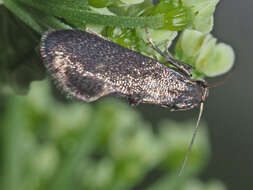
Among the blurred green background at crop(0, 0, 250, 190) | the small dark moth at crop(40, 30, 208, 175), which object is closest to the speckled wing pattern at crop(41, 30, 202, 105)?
the small dark moth at crop(40, 30, 208, 175)

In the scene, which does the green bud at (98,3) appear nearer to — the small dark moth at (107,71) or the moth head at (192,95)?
the small dark moth at (107,71)

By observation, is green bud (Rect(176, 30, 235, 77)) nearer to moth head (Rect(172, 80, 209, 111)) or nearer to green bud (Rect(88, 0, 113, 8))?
moth head (Rect(172, 80, 209, 111))

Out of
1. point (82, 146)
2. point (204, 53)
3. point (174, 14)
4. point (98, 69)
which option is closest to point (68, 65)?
point (98, 69)

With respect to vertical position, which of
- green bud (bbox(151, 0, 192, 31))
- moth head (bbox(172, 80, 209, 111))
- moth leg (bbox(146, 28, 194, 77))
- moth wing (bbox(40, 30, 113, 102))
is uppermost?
green bud (bbox(151, 0, 192, 31))

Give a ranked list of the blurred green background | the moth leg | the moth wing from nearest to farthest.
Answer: the moth wing → the moth leg → the blurred green background

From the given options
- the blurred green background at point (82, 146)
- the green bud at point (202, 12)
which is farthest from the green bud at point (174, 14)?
the blurred green background at point (82, 146)

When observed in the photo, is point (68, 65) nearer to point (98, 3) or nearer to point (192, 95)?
point (98, 3)

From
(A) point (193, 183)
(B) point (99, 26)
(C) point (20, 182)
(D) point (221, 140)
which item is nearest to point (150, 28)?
(B) point (99, 26)
